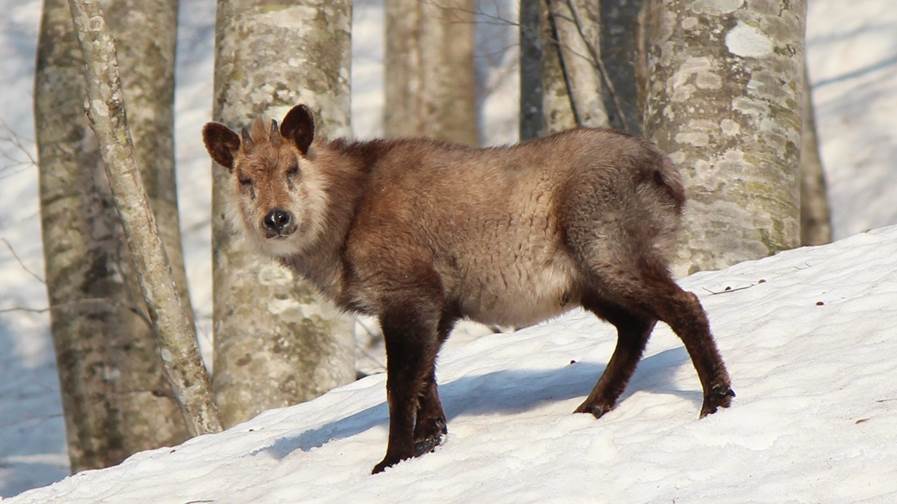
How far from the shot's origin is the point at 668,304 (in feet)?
18.5

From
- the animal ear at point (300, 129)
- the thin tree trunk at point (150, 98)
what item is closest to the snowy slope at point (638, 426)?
the animal ear at point (300, 129)

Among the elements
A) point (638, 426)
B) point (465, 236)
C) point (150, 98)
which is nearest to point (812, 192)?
point (150, 98)

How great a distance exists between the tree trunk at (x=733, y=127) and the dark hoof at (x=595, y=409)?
271cm

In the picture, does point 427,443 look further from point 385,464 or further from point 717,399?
point 717,399

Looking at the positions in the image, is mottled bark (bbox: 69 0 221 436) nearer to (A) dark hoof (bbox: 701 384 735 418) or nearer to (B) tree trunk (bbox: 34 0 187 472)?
(B) tree trunk (bbox: 34 0 187 472)

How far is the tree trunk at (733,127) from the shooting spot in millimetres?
8359

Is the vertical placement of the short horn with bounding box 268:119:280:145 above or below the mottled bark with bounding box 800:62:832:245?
above

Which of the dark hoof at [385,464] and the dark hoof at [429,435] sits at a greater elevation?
the dark hoof at [429,435]

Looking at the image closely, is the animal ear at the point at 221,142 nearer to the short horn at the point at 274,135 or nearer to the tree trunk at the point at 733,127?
the short horn at the point at 274,135

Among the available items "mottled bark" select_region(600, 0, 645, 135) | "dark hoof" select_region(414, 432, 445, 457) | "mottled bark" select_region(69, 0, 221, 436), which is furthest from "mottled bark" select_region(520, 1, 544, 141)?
"dark hoof" select_region(414, 432, 445, 457)

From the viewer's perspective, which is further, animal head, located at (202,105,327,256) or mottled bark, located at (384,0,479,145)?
mottled bark, located at (384,0,479,145)

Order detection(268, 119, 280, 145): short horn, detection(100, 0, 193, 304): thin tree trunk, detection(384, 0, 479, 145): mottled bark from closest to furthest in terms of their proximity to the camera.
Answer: detection(268, 119, 280, 145): short horn
detection(100, 0, 193, 304): thin tree trunk
detection(384, 0, 479, 145): mottled bark

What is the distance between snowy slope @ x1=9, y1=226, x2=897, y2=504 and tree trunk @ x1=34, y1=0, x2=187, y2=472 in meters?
4.08

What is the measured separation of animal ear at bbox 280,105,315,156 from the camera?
6191 mm
